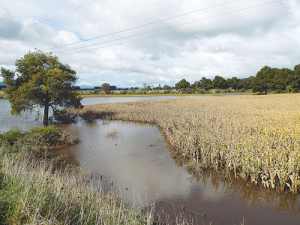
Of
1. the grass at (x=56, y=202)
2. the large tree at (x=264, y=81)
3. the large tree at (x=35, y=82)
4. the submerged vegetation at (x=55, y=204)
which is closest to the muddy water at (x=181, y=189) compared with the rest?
the grass at (x=56, y=202)

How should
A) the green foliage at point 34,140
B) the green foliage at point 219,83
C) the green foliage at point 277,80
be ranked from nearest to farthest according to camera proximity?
the green foliage at point 34,140, the green foliage at point 277,80, the green foliage at point 219,83

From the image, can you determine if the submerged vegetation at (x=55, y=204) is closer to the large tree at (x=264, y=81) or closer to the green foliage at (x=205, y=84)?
the large tree at (x=264, y=81)

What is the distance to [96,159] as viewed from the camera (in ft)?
38.1

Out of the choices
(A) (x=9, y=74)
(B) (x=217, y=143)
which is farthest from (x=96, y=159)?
(A) (x=9, y=74)

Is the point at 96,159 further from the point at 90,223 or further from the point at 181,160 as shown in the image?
the point at 90,223

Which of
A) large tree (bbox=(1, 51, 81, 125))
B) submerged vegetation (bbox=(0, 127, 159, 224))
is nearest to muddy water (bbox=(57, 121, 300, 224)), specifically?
submerged vegetation (bbox=(0, 127, 159, 224))

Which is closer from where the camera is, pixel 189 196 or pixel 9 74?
pixel 189 196

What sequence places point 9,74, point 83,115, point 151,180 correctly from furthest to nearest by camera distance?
point 83,115, point 9,74, point 151,180

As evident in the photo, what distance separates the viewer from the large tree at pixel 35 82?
20016 millimetres

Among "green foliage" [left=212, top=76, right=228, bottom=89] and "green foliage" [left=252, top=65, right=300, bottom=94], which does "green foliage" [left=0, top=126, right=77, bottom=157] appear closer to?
"green foliage" [left=252, top=65, right=300, bottom=94]

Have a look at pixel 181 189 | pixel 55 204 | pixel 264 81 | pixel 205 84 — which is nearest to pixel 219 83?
pixel 205 84

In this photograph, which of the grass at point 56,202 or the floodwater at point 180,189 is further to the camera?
the floodwater at point 180,189

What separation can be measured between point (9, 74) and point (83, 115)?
10.7 meters

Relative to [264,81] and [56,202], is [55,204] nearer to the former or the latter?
[56,202]
